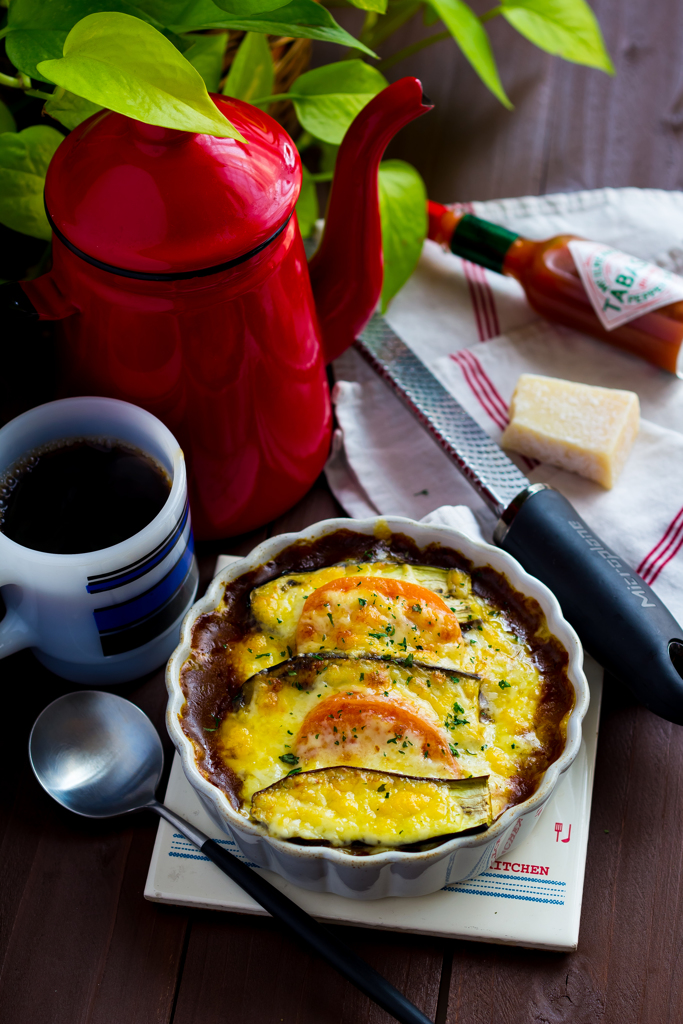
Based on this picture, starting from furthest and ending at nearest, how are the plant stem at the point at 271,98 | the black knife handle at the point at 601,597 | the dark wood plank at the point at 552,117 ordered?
the dark wood plank at the point at 552,117, the plant stem at the point at 271,98, the black knife handle at the point at 601,597

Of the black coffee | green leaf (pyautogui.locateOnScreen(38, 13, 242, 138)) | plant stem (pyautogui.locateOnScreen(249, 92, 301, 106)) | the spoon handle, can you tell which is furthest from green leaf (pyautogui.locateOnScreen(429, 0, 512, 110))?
the spoon handle

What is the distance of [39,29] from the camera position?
76 centimetres

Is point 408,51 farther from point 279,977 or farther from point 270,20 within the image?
point 279,977

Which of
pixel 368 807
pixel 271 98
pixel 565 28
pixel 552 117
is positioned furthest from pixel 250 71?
pixel 368 807

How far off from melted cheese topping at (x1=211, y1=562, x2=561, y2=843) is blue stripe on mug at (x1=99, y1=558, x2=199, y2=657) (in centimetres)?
9

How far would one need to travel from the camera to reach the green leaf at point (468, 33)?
1.15m

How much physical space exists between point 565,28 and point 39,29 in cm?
81

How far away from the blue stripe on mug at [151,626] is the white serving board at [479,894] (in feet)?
0.58

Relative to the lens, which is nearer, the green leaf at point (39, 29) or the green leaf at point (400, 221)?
the green leaf at point (39, 29)

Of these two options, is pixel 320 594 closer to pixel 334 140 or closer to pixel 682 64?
pixel 334 140

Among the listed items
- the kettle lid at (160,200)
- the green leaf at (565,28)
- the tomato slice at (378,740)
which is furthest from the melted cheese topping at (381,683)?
the green leaf at (565,28)

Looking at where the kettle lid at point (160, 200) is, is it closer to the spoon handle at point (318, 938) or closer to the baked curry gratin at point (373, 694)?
the baked curry gratin at point (373, 694)

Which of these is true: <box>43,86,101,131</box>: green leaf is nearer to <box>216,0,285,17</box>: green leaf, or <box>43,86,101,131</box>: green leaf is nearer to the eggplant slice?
<box>216,0,285,17</box>: green leaf

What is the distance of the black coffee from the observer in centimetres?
86
